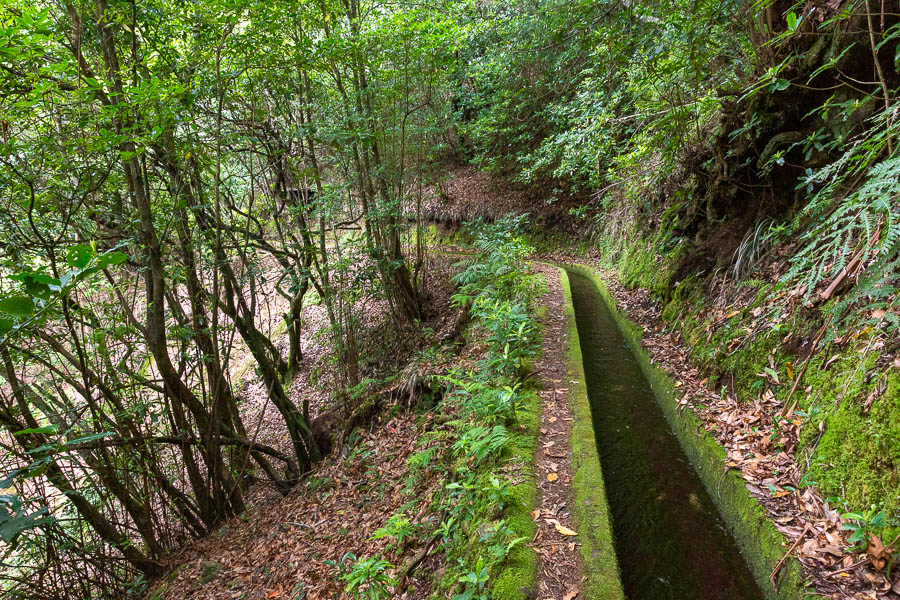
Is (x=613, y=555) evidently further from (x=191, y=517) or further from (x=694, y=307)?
(x=191, y=517)

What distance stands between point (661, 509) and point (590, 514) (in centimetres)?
99

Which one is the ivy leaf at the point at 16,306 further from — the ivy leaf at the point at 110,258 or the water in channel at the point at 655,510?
the water in channel at the point at 655,510

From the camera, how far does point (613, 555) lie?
2904 millimetres

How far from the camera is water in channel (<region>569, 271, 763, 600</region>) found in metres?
3.06

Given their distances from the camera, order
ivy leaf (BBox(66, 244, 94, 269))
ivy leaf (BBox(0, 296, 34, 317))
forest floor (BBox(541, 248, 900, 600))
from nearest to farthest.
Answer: ivy leaf (BBox(0, 296, 34, 317)) → ivy leaf (BBox(66, 244, 94, 269)) → forest floor (BBox(541, 248, 900, 600))

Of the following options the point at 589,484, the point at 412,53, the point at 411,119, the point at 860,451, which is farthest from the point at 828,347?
the point at 411,119

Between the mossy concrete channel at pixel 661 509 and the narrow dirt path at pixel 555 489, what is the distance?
9cm

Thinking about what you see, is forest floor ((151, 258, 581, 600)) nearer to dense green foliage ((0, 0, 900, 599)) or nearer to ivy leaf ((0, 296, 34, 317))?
dense green foliage ((0, 0, 900, 599))

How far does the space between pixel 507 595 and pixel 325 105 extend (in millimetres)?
7839

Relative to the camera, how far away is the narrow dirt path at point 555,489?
272 centimetres

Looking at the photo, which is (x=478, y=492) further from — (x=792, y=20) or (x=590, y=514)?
(x=792, y=20)

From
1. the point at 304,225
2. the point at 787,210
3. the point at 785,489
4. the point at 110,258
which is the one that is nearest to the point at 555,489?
the point at 785,489

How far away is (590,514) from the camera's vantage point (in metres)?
3.22

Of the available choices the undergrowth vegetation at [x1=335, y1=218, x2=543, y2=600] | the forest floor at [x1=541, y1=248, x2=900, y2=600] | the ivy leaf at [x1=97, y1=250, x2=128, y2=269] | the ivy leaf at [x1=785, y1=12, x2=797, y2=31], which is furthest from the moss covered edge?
the ivy leaf at [x1=785, y1=12, x2=797, y2=31]
